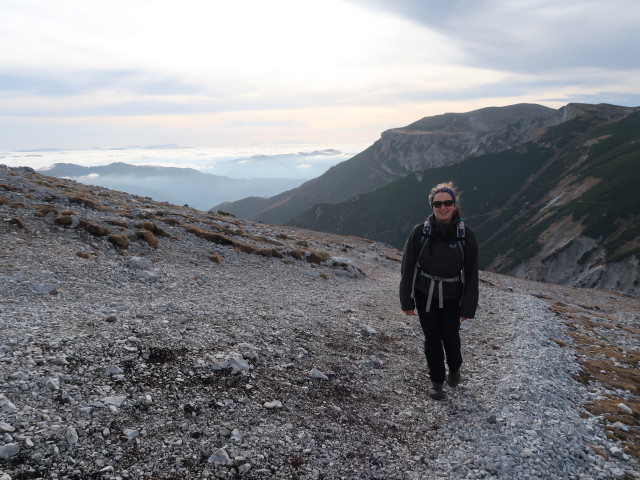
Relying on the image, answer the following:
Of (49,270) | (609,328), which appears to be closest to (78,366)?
(49,270)

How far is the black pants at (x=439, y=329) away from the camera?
984 cm

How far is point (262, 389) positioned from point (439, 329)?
4778mm

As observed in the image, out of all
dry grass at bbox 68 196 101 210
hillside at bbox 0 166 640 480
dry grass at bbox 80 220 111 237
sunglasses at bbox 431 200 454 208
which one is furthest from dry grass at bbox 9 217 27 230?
sunglasses at bbox 431 200 454 208

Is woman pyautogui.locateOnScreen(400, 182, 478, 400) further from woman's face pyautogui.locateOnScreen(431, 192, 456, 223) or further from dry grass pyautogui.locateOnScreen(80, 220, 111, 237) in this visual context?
dry grass pyautogui.locateOnScreen(80, 220, 111, 237)

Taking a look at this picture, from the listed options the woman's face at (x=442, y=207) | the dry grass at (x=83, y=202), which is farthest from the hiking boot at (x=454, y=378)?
the dry grass at (x=83, y=202)

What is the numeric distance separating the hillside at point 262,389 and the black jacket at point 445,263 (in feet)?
9.61

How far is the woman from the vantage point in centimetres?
948

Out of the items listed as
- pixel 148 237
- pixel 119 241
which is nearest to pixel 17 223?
pixel 119 241

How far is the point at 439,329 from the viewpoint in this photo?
10.1 meters

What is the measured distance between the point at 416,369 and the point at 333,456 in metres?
5.63

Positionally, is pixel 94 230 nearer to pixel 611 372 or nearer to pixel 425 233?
pixel 425 233

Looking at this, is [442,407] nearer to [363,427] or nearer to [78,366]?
[363,427]

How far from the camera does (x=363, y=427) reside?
873 centimetres

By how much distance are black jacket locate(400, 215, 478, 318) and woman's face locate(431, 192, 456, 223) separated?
0.17 m
